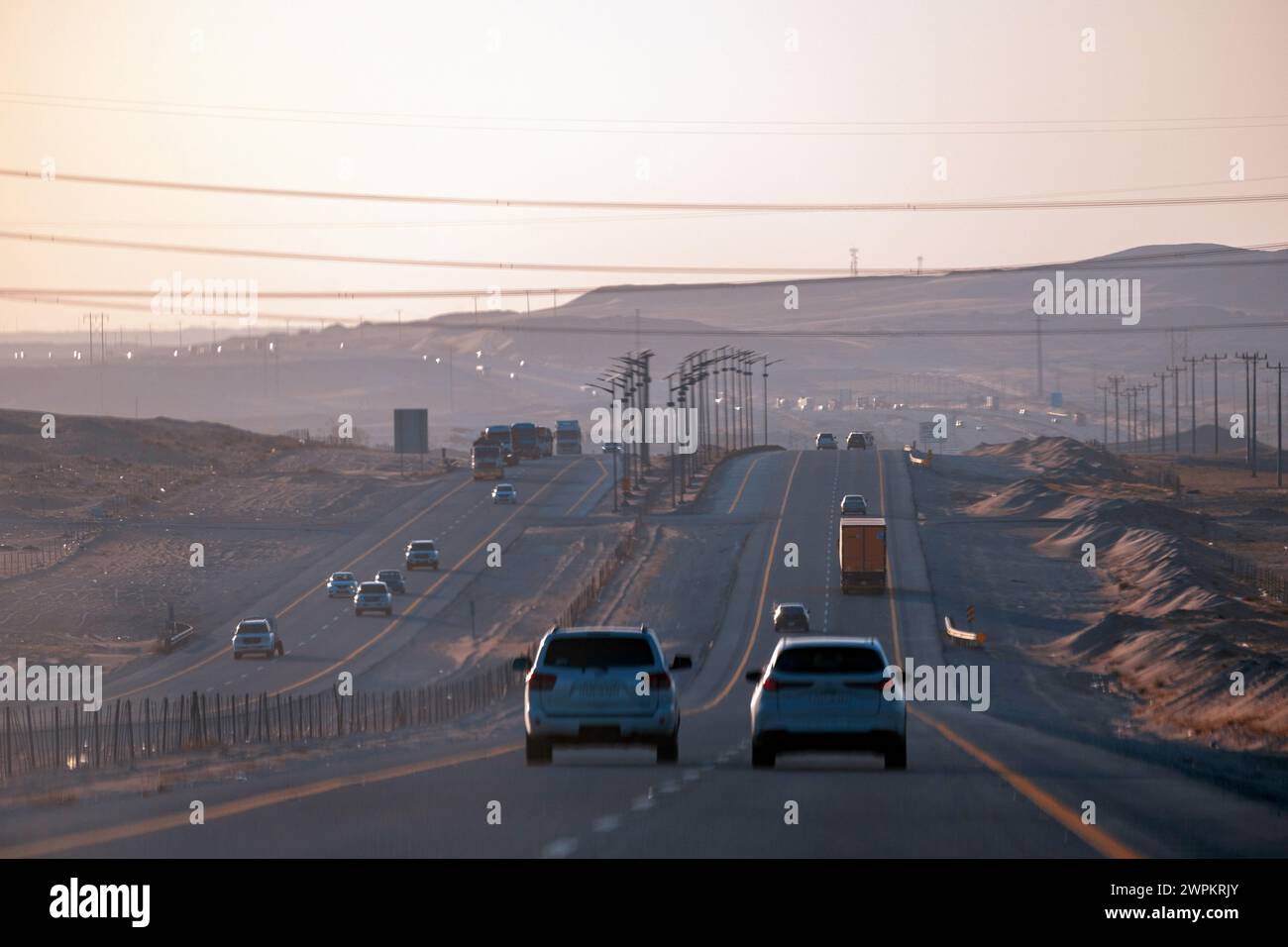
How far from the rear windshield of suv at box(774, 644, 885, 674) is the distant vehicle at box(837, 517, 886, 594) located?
184ft

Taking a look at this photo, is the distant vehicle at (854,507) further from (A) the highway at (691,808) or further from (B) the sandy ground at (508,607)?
(A) the highway at (691,808)

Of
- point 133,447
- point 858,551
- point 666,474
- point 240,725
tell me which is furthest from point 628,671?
point 133,447

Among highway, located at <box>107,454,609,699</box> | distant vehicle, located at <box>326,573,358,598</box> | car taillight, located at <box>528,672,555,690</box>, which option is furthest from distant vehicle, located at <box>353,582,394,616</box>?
car taillight, located at <box>528,672,555,690</box>

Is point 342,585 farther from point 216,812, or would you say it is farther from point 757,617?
point 216,812

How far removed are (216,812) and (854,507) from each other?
85.5m

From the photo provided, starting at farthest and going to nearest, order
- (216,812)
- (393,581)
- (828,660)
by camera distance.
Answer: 1. (393,581)
2. (828,660)
3. (216,812)

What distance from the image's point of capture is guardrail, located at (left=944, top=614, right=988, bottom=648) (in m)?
66.2

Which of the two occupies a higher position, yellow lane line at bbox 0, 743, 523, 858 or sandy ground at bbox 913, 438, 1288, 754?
yellow lane line at bbox 0, 743, 523, 858

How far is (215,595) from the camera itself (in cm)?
8688

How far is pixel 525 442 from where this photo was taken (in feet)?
483

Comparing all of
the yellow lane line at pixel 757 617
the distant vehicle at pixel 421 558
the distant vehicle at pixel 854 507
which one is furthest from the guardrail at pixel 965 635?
the distant vehicle at pixel 421 558

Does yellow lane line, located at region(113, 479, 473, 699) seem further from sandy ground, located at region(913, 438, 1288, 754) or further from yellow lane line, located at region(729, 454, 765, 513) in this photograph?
sandy ground, located at region(913, 438, 1288, 754)

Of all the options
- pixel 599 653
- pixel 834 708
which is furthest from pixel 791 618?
pixel 834 708
